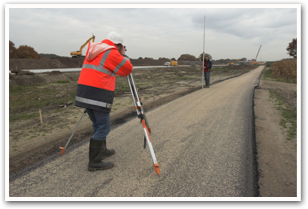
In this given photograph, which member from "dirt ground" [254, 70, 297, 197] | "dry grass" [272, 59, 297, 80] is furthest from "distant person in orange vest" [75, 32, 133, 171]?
"dry grass" [272, 59, 297, 80]

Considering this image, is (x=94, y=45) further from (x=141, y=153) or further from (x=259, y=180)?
(x=259, y=180)

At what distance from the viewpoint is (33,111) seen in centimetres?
748

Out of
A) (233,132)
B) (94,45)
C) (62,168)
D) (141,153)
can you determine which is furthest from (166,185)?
(233,132)

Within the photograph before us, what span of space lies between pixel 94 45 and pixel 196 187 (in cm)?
251

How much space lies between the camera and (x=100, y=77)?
2719 millimetres

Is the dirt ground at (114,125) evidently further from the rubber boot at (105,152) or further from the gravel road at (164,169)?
the rubber boot at (105,152)

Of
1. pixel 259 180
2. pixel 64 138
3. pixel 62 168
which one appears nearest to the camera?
pixel 259 180

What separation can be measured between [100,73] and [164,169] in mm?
1836

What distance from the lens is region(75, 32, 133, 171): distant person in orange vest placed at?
268 cm

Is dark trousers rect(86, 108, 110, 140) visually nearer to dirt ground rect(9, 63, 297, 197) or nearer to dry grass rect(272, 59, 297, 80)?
dirt ground rect(9, 63, 297, 197)

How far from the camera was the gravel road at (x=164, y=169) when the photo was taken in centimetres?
254

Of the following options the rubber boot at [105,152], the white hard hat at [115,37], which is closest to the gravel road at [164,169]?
the rubber boot at [105,152]

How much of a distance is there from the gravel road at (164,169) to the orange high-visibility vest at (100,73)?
1.13m

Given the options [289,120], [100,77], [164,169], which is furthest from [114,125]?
[289,120]
